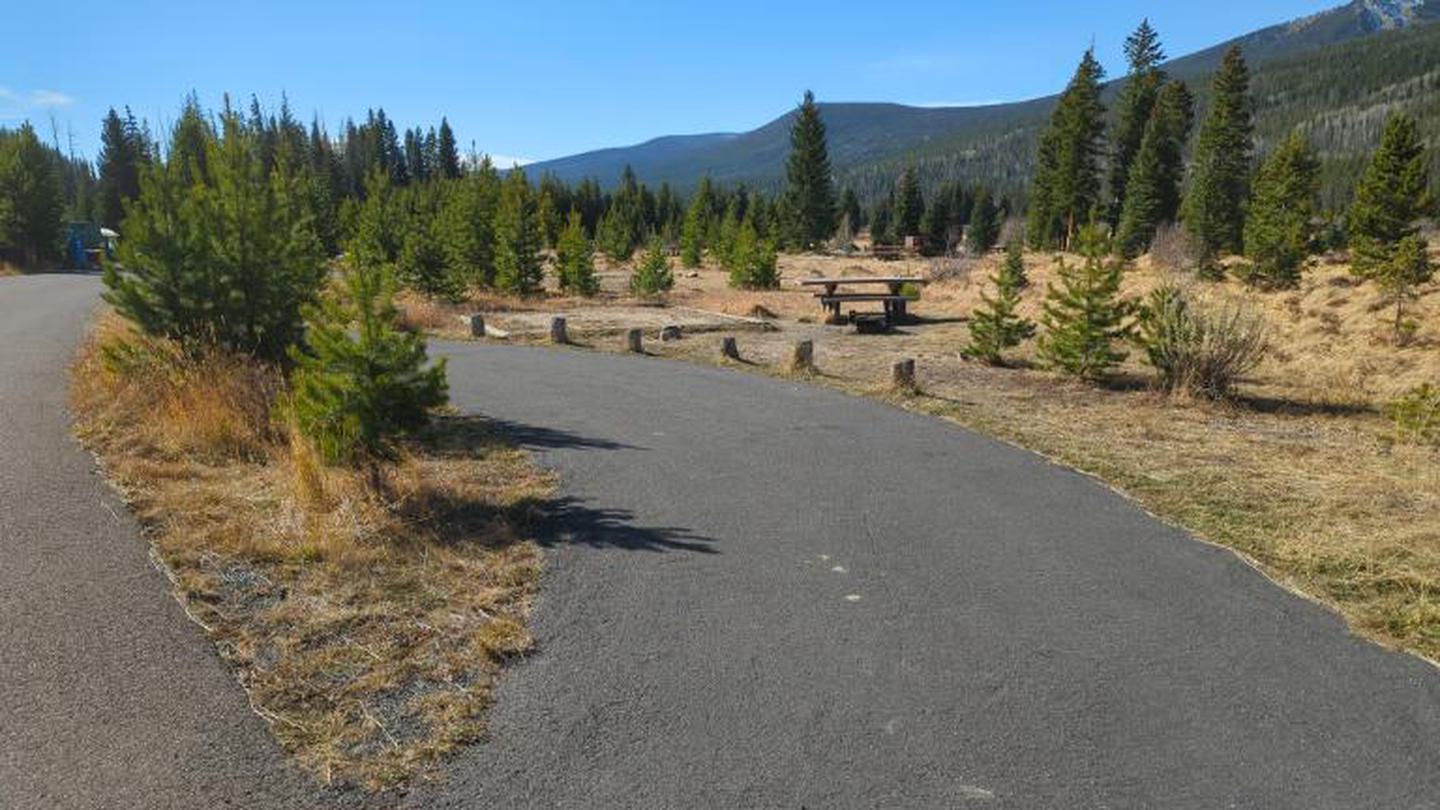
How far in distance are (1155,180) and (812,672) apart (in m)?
46.6

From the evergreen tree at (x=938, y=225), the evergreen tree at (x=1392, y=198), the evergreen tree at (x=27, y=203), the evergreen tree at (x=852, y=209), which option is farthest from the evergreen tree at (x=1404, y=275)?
the evergreen tree at (x=852, y=209)

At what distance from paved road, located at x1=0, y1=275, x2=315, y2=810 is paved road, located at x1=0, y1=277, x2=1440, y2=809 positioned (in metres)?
0.01

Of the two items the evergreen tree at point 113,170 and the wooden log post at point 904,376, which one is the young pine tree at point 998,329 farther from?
the evergreen tree at point 113,170

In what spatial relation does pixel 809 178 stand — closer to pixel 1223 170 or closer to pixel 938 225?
pixel 938 225

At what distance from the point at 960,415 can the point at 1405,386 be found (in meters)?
8.13

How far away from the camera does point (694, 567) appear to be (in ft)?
18.1

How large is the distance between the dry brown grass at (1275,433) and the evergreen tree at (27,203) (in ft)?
133

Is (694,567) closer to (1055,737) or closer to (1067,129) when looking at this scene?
(1055,737)

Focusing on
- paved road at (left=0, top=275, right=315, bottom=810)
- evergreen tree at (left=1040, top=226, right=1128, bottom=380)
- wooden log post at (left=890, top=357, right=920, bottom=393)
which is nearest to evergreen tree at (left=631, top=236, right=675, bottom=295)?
evergreen tree at (left=1040, top=226, right=1128, bottom=380)

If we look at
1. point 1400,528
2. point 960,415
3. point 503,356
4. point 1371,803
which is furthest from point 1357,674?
point 503,356

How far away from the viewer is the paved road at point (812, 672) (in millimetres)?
3266

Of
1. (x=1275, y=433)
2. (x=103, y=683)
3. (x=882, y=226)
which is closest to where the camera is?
(x=103, y=683)

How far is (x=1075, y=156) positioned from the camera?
4800 centimetres

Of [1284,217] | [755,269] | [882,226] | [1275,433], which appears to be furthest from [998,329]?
[882,226]
